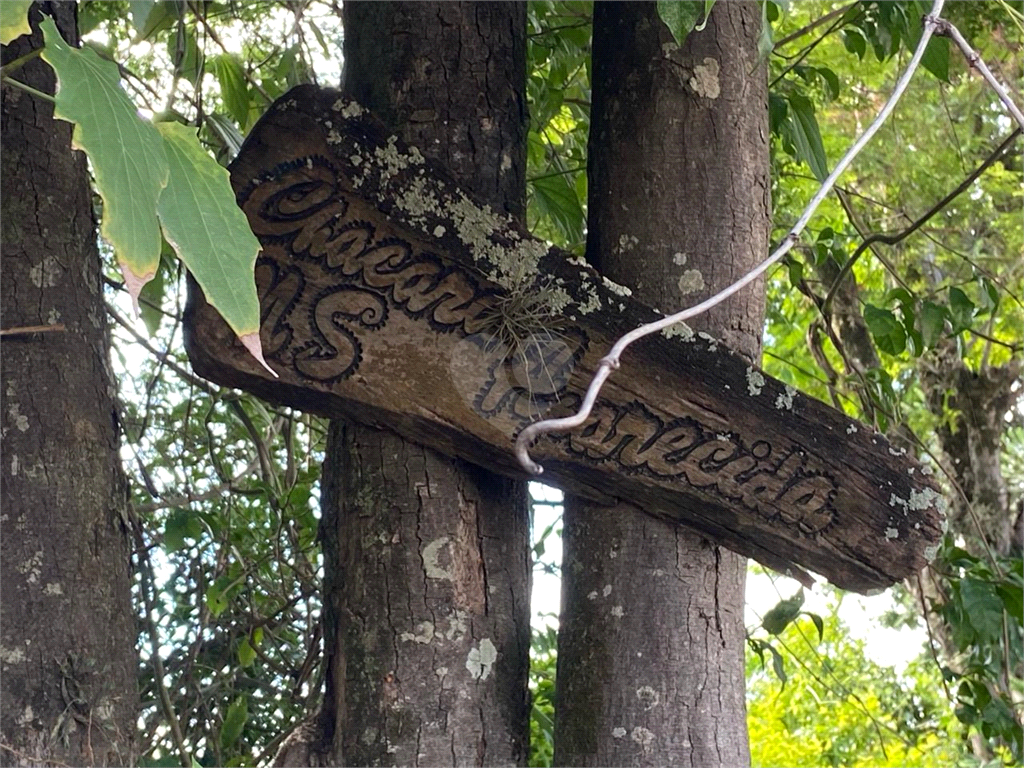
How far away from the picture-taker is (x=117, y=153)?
55 cm

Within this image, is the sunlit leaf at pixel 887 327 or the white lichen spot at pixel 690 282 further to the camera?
the sunlit leaf at pixel 887 327

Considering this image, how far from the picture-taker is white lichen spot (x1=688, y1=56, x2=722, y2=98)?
110 centimetres

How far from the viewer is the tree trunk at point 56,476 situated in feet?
3.15

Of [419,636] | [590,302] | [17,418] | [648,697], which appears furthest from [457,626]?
[17,418]

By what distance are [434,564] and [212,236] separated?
0.51m

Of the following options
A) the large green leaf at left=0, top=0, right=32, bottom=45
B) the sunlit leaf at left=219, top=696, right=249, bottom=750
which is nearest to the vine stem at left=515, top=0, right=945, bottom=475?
the large green leaf at left=0, top=0, right=32, bottom=45

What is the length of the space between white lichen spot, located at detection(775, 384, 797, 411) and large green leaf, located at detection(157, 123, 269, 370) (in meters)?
0.62

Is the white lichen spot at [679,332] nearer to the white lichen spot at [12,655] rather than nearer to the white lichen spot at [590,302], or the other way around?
the white lichen spot at [590,302]

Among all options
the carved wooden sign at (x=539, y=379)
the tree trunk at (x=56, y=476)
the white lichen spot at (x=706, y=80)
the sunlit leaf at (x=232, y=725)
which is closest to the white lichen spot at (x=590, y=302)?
the carved wooden sign at (x=539, y=379)

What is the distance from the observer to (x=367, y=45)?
114 centimetres

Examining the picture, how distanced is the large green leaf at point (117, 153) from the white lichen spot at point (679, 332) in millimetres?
577

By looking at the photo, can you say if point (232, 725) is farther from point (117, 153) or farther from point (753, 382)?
point (117, 153)

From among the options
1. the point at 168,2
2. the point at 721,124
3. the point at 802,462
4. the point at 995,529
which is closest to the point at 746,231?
the point at 721,124

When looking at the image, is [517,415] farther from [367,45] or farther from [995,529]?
[995,529]
